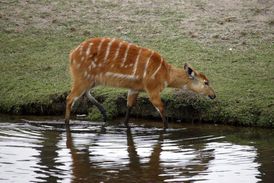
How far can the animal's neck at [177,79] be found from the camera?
10266 mm

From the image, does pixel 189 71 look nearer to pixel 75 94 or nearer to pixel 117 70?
pixel 117 70

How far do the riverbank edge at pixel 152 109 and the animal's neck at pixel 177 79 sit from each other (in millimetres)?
150

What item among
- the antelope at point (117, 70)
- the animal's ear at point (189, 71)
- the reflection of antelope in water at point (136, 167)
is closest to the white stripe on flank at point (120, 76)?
the antelope at point (117, 70)

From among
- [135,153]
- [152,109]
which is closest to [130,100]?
[152,109]

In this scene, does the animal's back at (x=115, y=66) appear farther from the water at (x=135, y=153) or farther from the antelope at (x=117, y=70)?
the water at (x=135, y=153)

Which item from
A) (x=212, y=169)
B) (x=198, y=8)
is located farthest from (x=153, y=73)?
(x=198, y=8)

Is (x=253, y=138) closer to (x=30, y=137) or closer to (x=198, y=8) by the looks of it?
(x=30, y=137)

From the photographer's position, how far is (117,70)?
33.1ft

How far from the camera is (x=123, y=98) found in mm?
10414

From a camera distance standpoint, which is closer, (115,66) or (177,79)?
(115,66)

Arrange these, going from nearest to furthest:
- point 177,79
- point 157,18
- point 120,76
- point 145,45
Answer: point 120,76 → point 177,79 → point 145,45 → point 157,18

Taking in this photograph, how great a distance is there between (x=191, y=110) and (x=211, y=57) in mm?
Answer: 2136

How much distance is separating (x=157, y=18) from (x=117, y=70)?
420 centimetres

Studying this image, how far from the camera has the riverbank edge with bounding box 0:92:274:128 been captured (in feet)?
32.4
